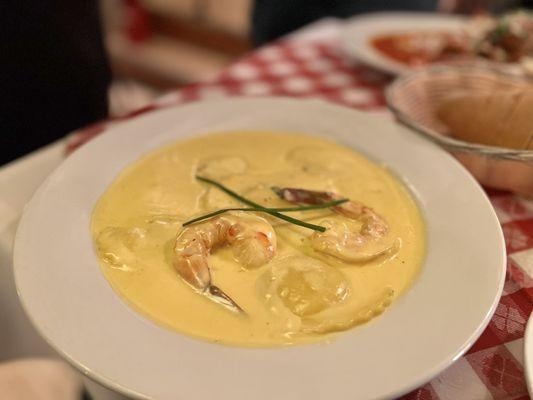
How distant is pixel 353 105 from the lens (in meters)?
1.48

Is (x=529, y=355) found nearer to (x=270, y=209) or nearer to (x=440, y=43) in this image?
(x=270, y=209)

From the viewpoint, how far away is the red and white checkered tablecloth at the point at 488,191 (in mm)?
709

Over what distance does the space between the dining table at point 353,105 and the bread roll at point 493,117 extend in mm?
109

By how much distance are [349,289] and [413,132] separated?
0.47 meters

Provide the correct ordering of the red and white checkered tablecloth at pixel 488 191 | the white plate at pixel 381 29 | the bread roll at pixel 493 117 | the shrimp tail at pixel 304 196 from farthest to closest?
the white plate at pixel 381 29, the bread roll at pixel 493 117, the shrimp tail at pixel 304 196, the red and white checkered tablecloth at pixel 488 191

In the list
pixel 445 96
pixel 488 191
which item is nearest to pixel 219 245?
pixel 488 191

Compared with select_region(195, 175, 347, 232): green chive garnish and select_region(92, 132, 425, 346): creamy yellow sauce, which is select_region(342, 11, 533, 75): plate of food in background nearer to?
select_region(92, 132, 425, 346): creamy yellow sauce

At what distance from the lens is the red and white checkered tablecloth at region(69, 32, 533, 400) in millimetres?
709

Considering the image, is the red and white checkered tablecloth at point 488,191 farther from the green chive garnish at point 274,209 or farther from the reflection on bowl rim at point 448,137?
the green chive garnish at point 274,209

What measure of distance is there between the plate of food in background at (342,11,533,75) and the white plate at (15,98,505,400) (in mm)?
726

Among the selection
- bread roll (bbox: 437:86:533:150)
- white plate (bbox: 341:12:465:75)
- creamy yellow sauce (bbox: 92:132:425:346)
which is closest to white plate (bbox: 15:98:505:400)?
creamy yellow sauce (bbox: 92:132:425:346)

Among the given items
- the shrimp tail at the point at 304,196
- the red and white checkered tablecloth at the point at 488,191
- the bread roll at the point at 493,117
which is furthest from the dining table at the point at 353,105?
the shrimp tail at the point at 304,196

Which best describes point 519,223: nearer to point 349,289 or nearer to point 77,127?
point 349,289

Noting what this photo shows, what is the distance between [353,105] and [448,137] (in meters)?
0.40
